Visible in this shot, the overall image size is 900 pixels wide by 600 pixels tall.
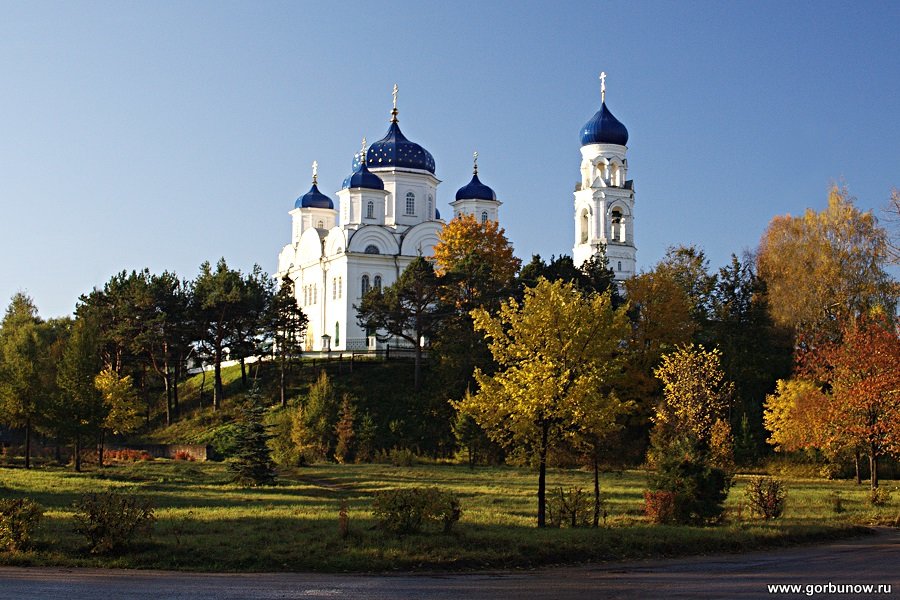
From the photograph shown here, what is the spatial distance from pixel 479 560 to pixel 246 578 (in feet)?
12.8

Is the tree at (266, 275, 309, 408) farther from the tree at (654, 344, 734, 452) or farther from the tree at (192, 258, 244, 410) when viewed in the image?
the tree at (654, 344, 734, 452)

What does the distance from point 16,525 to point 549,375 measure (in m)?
10.5

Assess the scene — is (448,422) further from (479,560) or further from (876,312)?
(479,560)

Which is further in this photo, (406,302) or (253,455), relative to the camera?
(406,302)

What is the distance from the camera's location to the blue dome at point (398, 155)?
72.6 metres

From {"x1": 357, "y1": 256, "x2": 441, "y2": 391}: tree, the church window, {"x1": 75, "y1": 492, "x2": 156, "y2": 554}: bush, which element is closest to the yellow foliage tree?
{"x1": 357, "y1": 256, "x2": 441, "y2": 391}: tree

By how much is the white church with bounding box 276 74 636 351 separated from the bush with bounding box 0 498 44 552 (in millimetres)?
44563

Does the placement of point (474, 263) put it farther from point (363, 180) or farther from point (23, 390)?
point (23, 390)

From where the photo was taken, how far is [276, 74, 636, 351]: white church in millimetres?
68500

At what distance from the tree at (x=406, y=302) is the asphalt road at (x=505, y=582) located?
118ft

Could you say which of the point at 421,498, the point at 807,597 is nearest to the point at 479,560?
the point at 421,498

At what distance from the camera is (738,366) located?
51844 millimetres

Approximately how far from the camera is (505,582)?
16078 millimetres

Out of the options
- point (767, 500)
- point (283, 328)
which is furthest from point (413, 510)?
point (283, 328)
